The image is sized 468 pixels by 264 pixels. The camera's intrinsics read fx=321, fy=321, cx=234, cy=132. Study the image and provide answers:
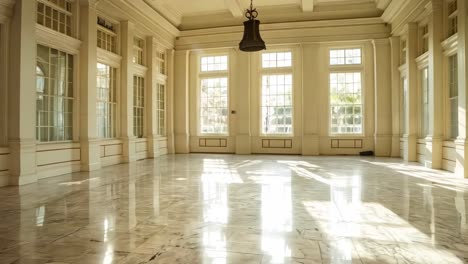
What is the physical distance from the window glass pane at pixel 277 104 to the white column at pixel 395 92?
11.9 ft

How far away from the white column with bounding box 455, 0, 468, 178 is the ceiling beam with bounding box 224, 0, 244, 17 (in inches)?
253

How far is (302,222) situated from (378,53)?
10037mm

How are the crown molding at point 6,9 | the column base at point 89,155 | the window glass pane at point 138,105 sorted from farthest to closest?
the window glass pane at point 138,105, the column base at point 89,155, the crown molding at point 6,9

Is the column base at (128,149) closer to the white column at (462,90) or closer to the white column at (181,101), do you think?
the white column at (181,101)

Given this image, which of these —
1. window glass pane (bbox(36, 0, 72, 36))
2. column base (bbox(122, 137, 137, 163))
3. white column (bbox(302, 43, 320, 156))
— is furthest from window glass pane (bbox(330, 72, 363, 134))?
window glass pane (bbox(36, 0, 72, 36))

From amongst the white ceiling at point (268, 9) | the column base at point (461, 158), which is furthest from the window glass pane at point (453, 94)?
the white ceiling at point (268, 9)

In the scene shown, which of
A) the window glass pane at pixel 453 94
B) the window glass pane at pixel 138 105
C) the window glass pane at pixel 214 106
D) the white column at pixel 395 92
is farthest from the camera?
the window glass pane at pixel 214 106

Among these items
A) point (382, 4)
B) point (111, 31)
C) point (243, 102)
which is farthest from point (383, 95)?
point (111, 31)

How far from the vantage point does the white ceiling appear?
37.2 feet

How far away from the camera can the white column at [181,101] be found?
43.5 ft

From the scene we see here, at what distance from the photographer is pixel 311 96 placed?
12.1m

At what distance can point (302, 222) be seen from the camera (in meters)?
3.54

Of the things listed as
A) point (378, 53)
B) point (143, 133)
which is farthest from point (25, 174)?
point (378, 53)

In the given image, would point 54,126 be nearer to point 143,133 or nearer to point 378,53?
point 143,133
